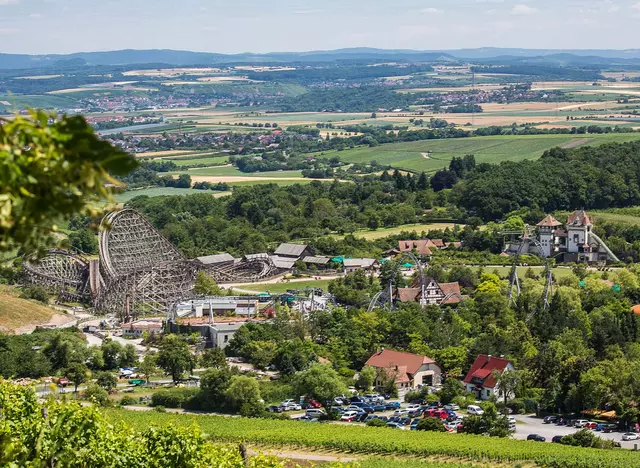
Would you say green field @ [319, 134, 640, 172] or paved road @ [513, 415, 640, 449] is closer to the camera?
paved road @ [513, 415, 640, 449]

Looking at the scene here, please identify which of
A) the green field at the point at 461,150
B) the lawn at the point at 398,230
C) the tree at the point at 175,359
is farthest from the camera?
the green field at the point at 461,150

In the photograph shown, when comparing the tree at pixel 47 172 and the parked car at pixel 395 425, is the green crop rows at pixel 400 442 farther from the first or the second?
the tree at pixel 47 172

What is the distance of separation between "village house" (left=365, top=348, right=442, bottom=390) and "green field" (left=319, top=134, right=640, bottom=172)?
63326 mm

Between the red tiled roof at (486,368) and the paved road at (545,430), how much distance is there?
264cm

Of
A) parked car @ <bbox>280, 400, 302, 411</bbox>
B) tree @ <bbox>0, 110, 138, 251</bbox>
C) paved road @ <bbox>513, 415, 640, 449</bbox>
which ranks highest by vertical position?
tree @ <bbox>0, 110, 138, 251</bbox>

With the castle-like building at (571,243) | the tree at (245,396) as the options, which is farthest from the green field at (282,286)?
the tree at (245,396)

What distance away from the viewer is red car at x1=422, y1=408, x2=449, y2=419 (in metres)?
32.8

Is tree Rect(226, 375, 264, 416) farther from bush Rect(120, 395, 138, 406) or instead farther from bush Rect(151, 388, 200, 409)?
bush Rect(120, 395, 138, 406)

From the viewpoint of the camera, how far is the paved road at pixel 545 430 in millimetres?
30484

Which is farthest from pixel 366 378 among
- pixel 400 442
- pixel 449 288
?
pixel 449 288

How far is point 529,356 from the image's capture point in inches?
1505

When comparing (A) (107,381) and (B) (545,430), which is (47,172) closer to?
(B) (545,430)

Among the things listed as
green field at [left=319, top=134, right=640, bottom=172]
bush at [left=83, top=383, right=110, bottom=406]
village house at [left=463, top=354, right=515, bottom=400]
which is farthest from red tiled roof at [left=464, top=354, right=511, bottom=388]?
green field at [left=319, top=134, right=640, bottom=172]

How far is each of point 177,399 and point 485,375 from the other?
10.4 meters
